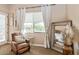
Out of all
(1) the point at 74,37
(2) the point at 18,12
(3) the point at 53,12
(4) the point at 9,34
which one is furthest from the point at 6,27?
(1) the point at 74,37

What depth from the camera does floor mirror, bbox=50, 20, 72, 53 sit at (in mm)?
1852

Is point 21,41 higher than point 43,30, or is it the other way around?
point 43,30

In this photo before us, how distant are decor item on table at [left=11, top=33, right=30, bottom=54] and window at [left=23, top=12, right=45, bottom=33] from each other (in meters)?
0.16

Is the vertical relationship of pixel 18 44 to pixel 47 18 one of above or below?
below

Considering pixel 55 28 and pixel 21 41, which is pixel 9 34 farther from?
pixel 55 28

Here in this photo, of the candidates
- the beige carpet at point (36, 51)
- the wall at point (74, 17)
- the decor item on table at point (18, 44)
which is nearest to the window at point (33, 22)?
the decor item on table at point (18, 44)

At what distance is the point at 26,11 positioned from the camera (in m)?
1.87

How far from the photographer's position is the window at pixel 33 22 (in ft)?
6.14

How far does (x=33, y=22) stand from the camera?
1888mm

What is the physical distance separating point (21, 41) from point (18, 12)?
498 millimetres

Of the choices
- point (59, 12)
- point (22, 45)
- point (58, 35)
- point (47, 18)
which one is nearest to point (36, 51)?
point (22, 45)

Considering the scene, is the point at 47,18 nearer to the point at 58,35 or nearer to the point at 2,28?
the point at 58,35

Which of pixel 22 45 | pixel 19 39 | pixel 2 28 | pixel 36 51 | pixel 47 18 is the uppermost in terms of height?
pixel 47 18

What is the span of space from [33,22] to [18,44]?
1.50 feet
